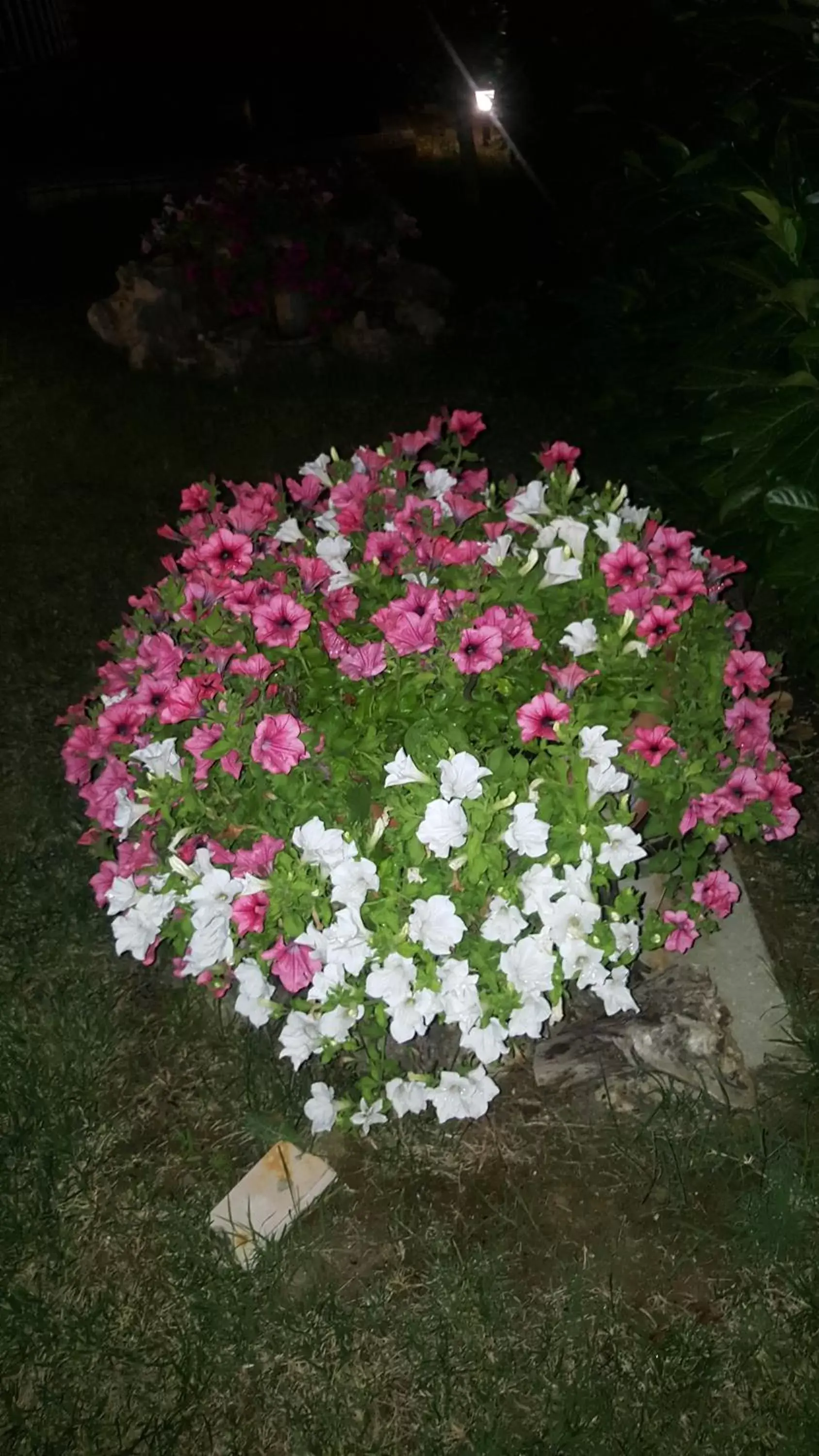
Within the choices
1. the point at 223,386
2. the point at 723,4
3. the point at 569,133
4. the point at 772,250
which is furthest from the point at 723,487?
the point at 223,386

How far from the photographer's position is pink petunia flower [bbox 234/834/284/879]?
208 centimetres

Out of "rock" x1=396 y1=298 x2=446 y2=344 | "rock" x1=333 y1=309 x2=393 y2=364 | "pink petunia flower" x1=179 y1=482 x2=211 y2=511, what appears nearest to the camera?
"pink petunia flower" x1=179 y1=482 x2=211 y2=511

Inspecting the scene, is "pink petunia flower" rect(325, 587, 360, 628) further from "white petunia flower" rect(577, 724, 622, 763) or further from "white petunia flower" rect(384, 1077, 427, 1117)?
"white petunia flower" rect(384, 1077, 427, 1117)

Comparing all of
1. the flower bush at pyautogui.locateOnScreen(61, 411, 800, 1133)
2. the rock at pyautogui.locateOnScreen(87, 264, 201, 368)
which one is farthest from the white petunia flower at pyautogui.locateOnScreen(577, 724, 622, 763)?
the rock at pyautogui.locateOnScreen(87, 264, 201, 368)

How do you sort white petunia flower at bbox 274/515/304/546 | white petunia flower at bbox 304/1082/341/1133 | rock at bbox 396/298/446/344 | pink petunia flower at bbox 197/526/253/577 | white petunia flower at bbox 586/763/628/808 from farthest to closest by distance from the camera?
rock at bbox 396/298/446/344
white petunia flower at bbox 274/515/304/546
pink petunia flower at bbox 197/526/253/577
white petunia flower at bbox 304/1082/341/1133
white petunia flower at bbox 586/763/628/808

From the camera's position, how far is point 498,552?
2.48 metres

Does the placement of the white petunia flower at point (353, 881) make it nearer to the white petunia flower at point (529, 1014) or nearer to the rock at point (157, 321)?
the white petunia flower at point (529, 1014)

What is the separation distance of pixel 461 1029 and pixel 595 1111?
0.51 meters

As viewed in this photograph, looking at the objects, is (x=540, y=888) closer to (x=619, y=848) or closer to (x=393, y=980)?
(x=619, y=848)

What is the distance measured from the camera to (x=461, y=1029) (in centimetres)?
227

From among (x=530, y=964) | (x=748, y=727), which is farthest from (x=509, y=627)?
(x=530, y=964)

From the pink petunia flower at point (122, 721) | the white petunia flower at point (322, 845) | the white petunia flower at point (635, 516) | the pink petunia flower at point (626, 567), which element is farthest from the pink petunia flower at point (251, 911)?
the white petunia flower at point (635, 516)

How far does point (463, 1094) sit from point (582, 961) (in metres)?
0.40

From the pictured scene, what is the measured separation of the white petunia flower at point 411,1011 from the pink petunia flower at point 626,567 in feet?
3.26
